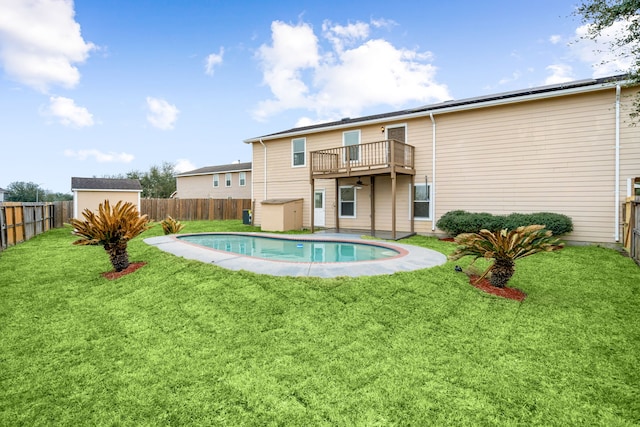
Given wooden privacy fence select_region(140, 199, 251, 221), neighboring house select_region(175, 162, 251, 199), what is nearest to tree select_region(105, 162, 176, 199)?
neighboring house select_region(175, 162, 251, 199)

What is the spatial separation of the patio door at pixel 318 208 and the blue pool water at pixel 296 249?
3.62 metres

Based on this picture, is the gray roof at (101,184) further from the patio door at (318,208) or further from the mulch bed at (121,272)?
the mulch bed at (121,272)

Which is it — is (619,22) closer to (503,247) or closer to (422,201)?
(503,247)

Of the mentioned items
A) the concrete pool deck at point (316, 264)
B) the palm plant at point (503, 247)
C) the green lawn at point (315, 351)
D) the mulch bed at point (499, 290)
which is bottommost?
the green lawn at point (315, 351)

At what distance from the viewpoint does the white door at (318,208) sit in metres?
15.5

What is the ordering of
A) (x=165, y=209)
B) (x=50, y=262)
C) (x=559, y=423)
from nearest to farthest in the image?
(x=559, y=423)
(x=50, y=262)
(x=165, y=209)

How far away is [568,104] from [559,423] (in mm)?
11130

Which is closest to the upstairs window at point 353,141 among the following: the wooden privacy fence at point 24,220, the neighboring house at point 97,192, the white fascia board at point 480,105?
the white fascia board at point 480,105

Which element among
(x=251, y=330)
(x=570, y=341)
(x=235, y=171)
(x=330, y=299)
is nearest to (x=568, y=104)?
(x=570, y=341)

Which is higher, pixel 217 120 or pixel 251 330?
pixel 217 120

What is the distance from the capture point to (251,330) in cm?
386

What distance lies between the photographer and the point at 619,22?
21.8 ft

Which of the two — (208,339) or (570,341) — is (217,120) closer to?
(208,339)

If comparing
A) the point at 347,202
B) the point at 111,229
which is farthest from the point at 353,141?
the point at 111,229
